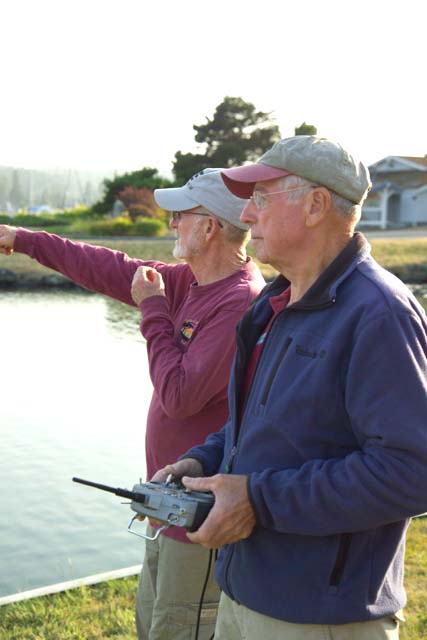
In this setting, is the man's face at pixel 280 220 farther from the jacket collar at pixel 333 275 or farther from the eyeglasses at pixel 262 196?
the jacket collar at pixel 333 275

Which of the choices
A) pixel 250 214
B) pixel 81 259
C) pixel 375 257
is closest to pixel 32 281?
pixel 375 257

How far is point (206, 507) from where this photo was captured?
6.22 ft

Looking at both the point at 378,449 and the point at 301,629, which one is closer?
the point at 378,449

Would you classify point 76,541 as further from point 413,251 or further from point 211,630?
point 413,251

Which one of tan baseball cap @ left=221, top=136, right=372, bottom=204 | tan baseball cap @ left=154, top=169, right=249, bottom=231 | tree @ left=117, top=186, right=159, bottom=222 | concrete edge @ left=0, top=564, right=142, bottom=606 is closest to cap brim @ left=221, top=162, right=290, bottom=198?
tan baseball cap @ left=221, top=136, right=372, bottom=204

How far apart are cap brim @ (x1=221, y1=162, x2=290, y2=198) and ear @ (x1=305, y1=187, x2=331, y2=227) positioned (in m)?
0.08

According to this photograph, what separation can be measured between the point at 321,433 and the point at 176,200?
129 cm

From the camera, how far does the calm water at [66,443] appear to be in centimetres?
531

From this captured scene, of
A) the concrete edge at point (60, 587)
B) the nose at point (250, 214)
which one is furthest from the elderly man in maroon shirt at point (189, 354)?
the concrete edge at point (60, 587)

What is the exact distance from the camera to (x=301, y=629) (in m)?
1.83

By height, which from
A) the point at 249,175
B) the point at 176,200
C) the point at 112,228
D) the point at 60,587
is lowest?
the point at 112,228

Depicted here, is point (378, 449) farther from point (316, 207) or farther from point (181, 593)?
point (181, 593)

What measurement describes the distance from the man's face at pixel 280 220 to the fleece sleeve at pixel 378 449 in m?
0.32

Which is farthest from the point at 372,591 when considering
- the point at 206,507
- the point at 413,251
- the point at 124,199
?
the point at 124,199
